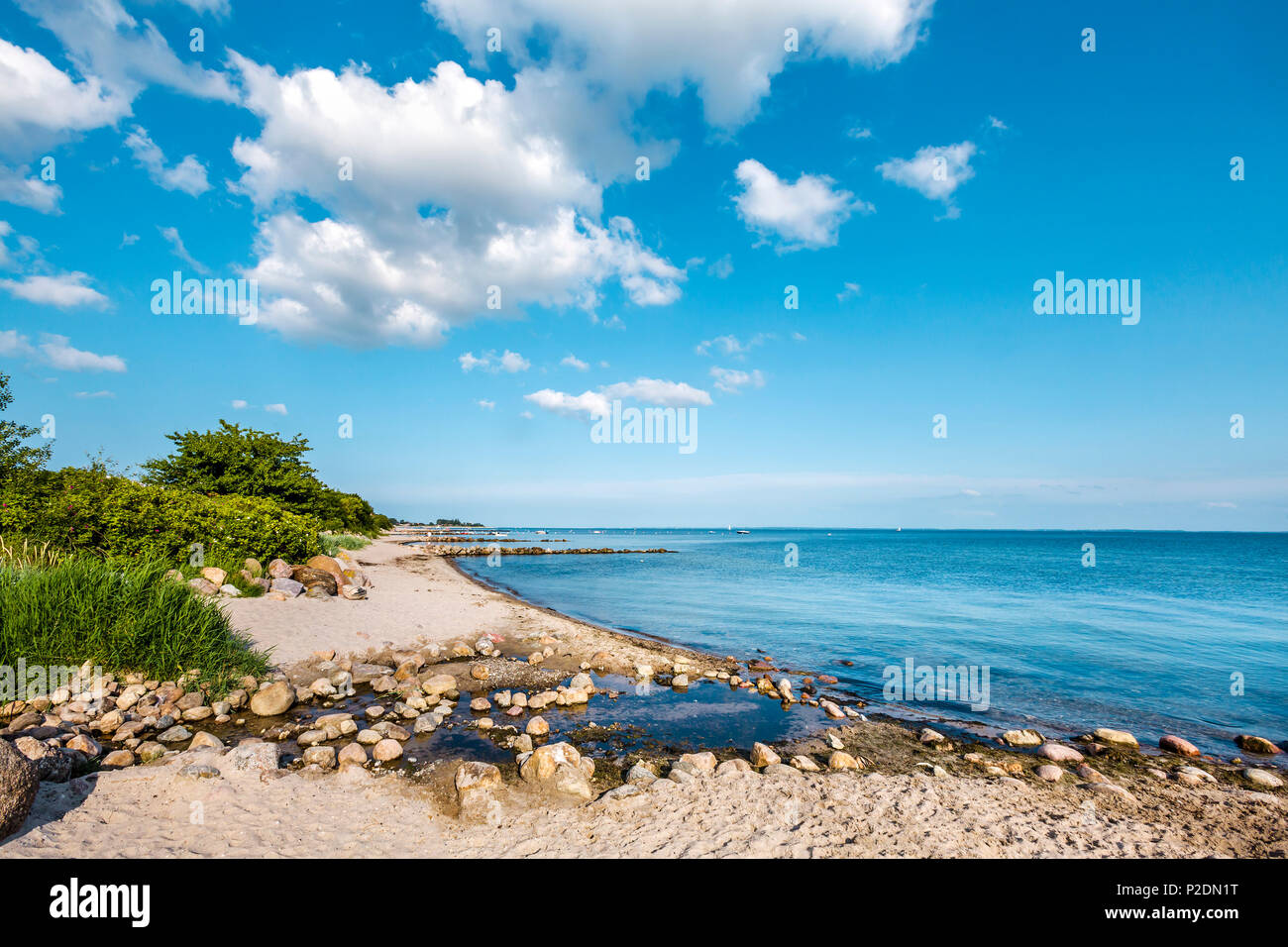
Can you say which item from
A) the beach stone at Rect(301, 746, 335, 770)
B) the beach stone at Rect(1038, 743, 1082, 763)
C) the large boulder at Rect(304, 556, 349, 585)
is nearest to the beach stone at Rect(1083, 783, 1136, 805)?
the beach stone at Rect(1038, 743, 1082, 763)

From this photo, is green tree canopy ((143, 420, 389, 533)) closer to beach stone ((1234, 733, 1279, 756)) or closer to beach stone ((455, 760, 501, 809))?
beach stone ((455, 760, 501, 809))

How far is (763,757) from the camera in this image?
7.53 metres

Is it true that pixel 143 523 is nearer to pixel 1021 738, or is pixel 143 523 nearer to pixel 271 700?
pixel 271 700

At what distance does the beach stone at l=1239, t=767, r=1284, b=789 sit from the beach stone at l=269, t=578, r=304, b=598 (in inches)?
835

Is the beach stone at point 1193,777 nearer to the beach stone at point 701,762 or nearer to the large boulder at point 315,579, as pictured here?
the beach stone at point 701,762

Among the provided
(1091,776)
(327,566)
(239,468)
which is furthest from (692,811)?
(239,468)

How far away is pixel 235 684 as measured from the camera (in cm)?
920

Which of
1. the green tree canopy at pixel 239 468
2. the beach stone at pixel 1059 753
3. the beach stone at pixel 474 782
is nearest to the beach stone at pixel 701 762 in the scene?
the beach stone at pixel 474 782

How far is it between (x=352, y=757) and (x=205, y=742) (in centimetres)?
203

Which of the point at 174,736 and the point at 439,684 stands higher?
the point at 174,736
